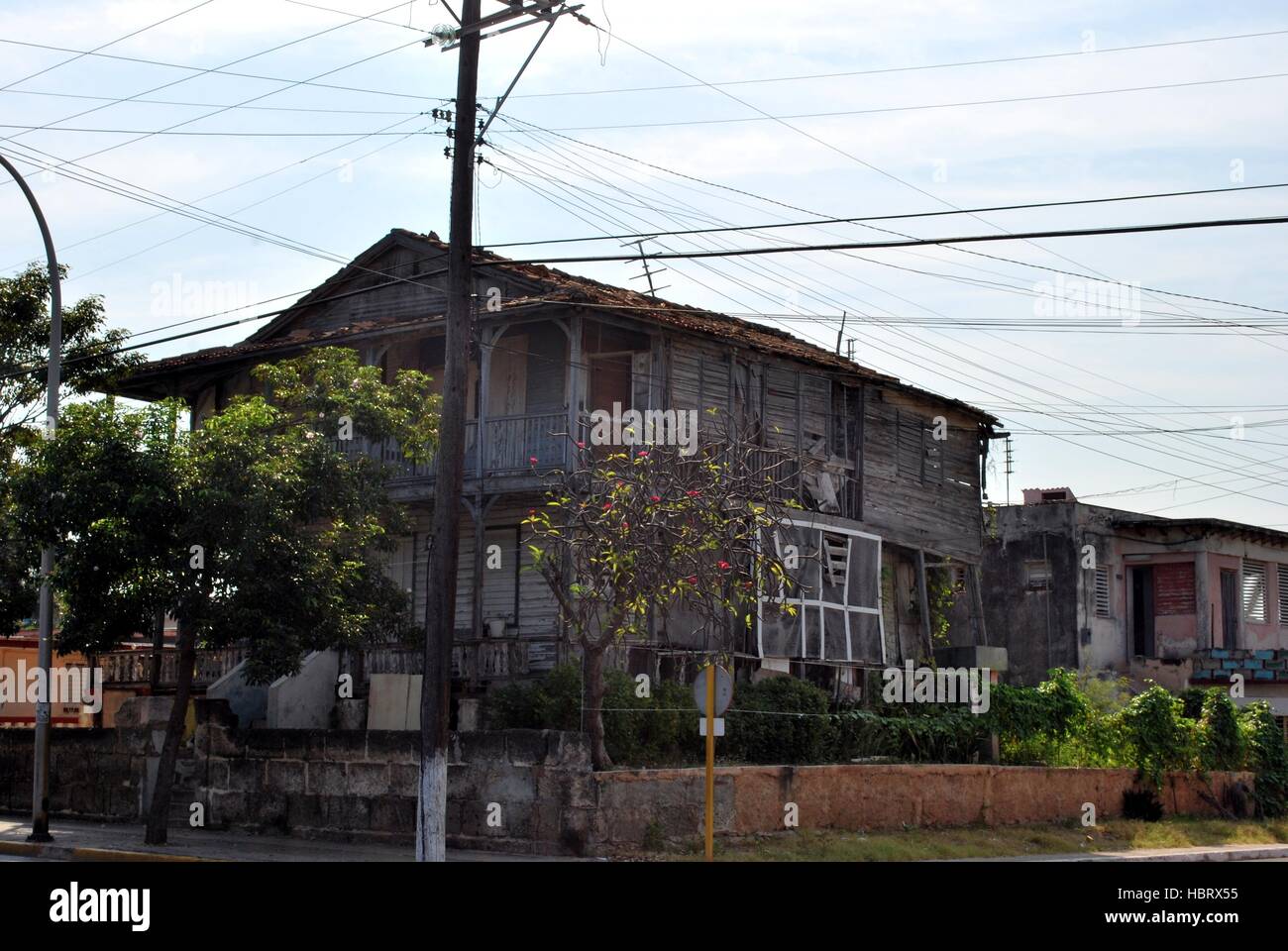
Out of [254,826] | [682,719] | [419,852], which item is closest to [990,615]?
[682,719]

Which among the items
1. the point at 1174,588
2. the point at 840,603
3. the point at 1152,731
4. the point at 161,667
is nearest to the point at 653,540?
the point at 840,603

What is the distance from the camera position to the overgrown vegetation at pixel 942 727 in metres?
20.0

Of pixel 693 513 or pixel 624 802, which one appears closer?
pixel 624 802

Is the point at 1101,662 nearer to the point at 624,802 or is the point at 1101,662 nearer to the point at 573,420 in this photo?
the point at 573,420

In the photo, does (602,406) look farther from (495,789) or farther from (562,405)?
(495,789)

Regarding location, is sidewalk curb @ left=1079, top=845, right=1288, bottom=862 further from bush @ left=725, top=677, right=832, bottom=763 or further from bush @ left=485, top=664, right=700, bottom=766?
bush @ left=485, top=664, right=700, bottom=766

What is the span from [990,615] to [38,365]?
2410cm

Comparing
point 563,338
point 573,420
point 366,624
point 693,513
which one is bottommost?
point 366,624

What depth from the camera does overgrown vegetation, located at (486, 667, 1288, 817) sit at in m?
20.0

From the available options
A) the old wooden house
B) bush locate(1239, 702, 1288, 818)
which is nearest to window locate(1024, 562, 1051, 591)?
the old wooden house

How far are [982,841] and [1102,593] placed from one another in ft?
59.4

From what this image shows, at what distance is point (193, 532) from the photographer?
1880cm

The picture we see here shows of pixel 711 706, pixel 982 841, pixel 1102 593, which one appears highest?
pixel 1102 593

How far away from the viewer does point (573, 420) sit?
23469 millimetres
